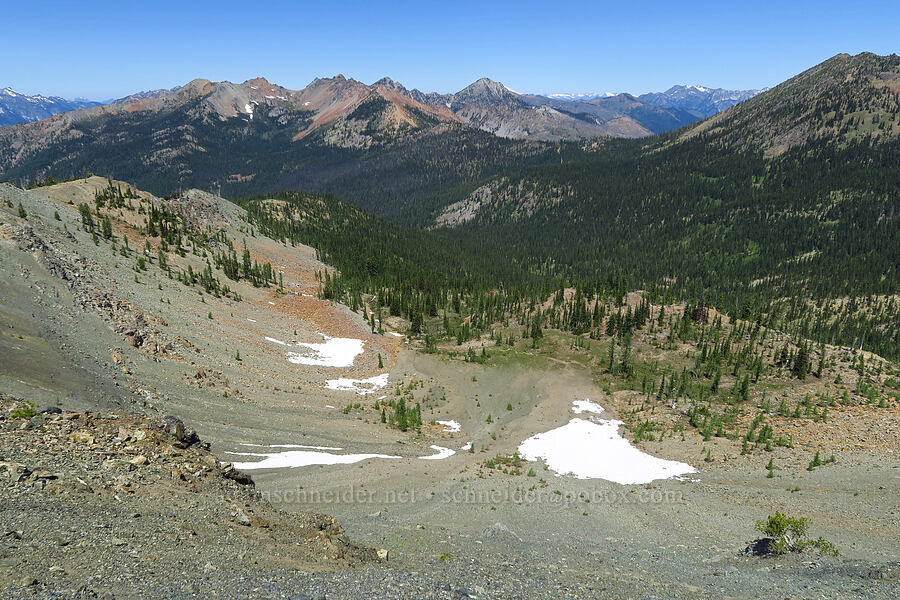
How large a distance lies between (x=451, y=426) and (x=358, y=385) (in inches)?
603

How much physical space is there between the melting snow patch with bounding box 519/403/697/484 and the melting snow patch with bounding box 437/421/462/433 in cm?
865

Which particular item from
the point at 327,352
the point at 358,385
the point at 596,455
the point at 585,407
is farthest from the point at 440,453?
the point at 327,352

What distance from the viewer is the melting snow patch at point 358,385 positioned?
56.9 metres

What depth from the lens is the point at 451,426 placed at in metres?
52.1

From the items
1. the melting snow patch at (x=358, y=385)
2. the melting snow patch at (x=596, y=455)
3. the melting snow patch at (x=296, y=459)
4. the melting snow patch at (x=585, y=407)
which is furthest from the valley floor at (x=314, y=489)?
the melting snow patch at (x=585, y=407)

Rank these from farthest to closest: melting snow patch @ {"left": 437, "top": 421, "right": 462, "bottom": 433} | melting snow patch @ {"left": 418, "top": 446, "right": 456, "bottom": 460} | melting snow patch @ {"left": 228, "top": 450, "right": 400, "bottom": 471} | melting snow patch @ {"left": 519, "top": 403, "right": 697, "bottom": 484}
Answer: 1. melting snow patch @ {"left": 437, "top": 421, "right": 462, "bottom": 433}
2. melting snow patch @ {"left": 418, "top": 446, "right": 456, "bottom": 460}
3. melting snow patch @ {"left": 519, "top": 403, "right": 697, "bottom": 484}
4. melting snow patch @ {"left": 228, "top": 450, "right": 400, "bottom": 471}

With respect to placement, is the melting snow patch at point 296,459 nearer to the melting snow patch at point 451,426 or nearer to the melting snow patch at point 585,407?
the melting snow patch at point 451,426

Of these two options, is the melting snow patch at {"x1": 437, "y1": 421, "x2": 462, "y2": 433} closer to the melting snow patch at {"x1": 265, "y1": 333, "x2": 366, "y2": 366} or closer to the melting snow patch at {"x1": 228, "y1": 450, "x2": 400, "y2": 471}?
the melting snow patch at {"x1": 228, "y1": 450, "x2": 400, "y2": 471}

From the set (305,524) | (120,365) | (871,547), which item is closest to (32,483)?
(305,524)

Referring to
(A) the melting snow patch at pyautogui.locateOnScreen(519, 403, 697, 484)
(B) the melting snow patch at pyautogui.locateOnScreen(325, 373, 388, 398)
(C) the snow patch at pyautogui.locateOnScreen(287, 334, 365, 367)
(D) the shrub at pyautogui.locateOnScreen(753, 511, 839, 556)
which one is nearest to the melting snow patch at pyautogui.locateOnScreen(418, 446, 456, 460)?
(A) the melting snow patch at pyautogui.locateOnScreen(519, 403, 697, 484)

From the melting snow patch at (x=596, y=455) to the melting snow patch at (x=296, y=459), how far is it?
18148 mm

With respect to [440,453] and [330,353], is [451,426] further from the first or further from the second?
[330,353]

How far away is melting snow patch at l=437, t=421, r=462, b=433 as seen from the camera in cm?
5076

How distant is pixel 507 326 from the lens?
292 ft
